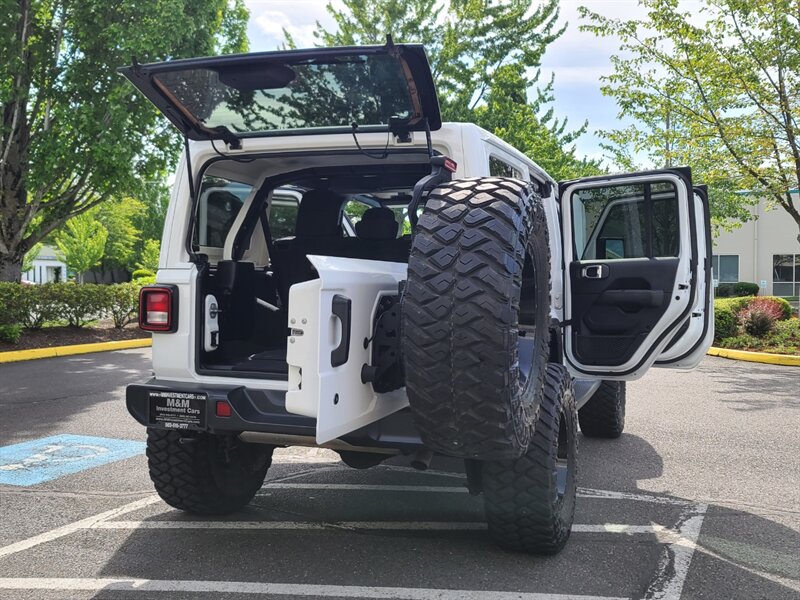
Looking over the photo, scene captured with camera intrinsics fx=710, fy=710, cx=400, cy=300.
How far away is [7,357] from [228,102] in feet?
31.5

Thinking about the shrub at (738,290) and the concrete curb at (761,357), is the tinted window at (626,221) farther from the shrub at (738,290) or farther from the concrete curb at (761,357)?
the shrub at (738,290)

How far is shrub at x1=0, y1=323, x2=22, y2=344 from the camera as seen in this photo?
11.8m

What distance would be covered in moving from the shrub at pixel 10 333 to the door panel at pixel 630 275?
10256 mm

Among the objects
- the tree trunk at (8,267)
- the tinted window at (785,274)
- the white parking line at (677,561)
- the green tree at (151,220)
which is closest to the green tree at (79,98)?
the tree trunk at (8,267)

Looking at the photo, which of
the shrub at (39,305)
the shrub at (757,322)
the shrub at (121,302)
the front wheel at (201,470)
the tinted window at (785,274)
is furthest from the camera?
the tinted window at (785,274)

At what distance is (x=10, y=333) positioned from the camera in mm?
11852

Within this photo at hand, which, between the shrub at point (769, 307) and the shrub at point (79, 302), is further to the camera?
the shrub at point (769, 307)

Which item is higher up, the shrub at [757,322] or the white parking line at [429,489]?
the shrub at [757,322]

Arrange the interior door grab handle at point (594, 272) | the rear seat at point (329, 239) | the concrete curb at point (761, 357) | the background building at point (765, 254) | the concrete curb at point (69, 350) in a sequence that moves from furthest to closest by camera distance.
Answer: the background building at point (765, 254) → the concrete curb at point (761, 357) → the concrete curb at point (69, 350) → the interior door grab handle at point (594, 272) → the rear seat at point (329, 239)

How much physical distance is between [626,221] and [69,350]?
10381mm

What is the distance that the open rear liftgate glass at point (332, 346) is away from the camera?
8.59ft

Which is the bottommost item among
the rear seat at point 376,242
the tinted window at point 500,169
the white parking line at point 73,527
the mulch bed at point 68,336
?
the white parking line at point 73,527

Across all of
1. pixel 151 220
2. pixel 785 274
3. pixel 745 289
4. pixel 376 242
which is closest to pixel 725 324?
pixel 376 242

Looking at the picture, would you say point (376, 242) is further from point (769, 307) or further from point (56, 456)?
point (769, 307)
